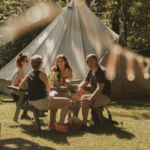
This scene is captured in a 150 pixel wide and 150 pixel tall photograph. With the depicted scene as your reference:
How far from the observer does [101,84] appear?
4.96m

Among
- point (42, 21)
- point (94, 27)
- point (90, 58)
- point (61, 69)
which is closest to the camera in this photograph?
point (90, 58)

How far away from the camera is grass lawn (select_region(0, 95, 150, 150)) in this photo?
A: 4125 mm

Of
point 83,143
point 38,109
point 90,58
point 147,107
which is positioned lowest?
point 147,107

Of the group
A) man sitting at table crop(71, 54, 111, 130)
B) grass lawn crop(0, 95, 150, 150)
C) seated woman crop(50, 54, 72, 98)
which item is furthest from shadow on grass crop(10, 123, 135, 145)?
seated woman crop(50, 54, 72, 98)

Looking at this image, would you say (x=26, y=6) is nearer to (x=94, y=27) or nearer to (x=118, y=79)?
(x=94, y=27)

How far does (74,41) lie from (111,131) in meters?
4.15

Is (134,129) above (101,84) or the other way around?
the other way around

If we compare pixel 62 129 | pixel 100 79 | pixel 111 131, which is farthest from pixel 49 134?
pixel 100 79

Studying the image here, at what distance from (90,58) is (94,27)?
3.95 m

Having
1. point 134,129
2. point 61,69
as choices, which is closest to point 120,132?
point 134,129

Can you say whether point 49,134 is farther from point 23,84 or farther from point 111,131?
point 111,131

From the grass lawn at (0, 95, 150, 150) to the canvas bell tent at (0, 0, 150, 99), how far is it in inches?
101

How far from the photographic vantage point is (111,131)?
4949 mm

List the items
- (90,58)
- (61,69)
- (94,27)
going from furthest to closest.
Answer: (94,27)
(61,69)
(90,58)
